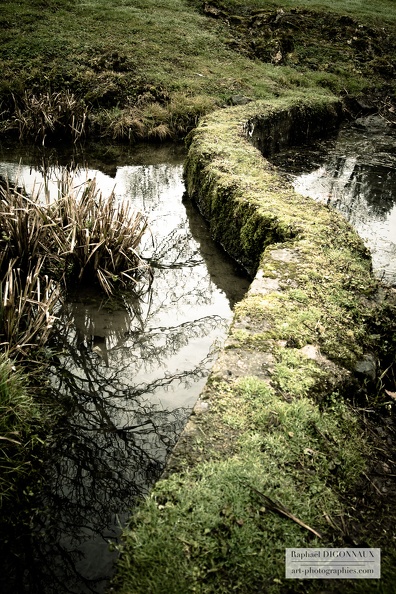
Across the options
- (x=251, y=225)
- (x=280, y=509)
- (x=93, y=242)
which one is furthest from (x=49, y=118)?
(x=280, y=509)

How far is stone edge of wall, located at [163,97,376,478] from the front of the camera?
2912 millimetres

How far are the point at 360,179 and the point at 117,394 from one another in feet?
25.8

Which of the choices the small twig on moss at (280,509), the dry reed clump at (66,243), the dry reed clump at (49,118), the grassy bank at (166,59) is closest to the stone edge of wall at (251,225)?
the small twig on moss at (280,509)

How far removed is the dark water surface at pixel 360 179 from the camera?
6508 millimetres

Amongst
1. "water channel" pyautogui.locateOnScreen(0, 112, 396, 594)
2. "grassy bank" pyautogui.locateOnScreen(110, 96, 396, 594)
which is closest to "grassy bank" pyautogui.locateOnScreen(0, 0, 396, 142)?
"water channel" pyautogui.locateOnScreen(0, 112, 396, 594)

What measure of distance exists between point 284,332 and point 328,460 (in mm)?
1041

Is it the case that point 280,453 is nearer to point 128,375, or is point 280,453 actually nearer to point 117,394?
point 117,394

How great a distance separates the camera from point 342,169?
9.91 meters

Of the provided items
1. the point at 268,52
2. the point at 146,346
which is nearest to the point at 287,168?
the point at 146,346

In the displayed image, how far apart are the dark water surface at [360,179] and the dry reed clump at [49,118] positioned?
5124 mm

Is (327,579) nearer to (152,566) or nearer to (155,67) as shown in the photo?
(152,566)

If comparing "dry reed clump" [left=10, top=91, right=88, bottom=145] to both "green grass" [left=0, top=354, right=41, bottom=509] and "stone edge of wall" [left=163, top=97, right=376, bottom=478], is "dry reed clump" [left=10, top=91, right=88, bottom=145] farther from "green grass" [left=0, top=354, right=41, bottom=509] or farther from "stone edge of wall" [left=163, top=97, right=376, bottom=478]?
"green grass" [left=0, top=354, right=41, bottom=509]

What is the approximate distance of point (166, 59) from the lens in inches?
601

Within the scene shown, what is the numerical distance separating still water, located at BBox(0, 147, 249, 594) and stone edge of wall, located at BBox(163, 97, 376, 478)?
1.86 feet
